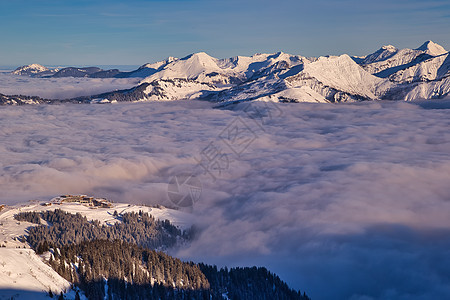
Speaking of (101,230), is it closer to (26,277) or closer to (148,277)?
(148,277)

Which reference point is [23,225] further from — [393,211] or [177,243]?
[393,211]

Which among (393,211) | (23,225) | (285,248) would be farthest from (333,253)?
(23,225)

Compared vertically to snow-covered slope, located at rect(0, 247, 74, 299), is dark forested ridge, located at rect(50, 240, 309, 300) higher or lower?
lower

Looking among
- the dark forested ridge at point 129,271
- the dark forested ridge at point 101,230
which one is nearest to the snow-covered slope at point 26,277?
the dark forested ridge at point 129,271

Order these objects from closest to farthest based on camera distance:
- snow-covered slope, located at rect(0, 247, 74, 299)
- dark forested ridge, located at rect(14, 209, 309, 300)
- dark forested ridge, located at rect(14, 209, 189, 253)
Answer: snow-covered slope, located at rect(0, 247, 74, 299) → dark forested ridge, located at rect(14, 209, 309, 300) → dark forested ridge, located at rect(14, 209, 189, 253)

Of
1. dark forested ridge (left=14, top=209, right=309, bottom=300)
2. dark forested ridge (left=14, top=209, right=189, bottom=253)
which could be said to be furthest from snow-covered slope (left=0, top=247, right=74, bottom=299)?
dark forested ridge (left=14, top=209, right=189, bottom=253)

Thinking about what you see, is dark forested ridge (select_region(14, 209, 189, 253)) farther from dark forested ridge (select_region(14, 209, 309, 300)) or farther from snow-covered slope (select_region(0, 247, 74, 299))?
snow-covered slope (select_region(0, 247, 74, 299))

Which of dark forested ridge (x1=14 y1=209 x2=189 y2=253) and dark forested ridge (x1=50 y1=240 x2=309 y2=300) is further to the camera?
dark forested ridge (x1=14 y1=209 x2=189 y2=253)
